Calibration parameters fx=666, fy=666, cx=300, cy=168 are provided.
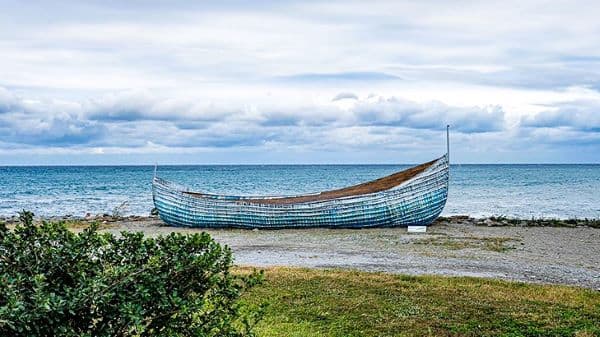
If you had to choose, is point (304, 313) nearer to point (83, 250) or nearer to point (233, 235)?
point (83, 250)

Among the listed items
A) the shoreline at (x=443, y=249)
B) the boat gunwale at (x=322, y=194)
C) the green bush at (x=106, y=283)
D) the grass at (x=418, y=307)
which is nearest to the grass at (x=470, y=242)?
the shoreline at (x=443, y=249)

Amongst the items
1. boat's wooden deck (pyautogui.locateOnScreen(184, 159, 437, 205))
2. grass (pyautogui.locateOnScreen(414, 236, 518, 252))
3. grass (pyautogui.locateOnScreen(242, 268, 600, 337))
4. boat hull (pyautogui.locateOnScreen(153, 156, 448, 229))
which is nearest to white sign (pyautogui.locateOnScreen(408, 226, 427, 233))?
boat hull (pyautogui.locateOnScreen(153, 156, 448, 229))

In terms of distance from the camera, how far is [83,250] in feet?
12.6

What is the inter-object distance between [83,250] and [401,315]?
15.5ft

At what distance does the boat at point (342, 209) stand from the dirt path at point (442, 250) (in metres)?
0.47

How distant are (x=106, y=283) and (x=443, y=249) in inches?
453

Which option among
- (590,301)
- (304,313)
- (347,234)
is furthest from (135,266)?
(347,234)

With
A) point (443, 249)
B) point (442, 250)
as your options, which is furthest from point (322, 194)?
point (442, 250)

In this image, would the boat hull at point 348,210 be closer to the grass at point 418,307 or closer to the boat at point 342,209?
the boat at point 342,209

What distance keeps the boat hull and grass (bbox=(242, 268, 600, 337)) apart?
9271 millimetres

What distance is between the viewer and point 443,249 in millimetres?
14203

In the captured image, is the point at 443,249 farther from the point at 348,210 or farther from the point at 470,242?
the point at 348,210

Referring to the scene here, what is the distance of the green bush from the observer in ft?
10.9

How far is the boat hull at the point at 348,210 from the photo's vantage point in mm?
19234
